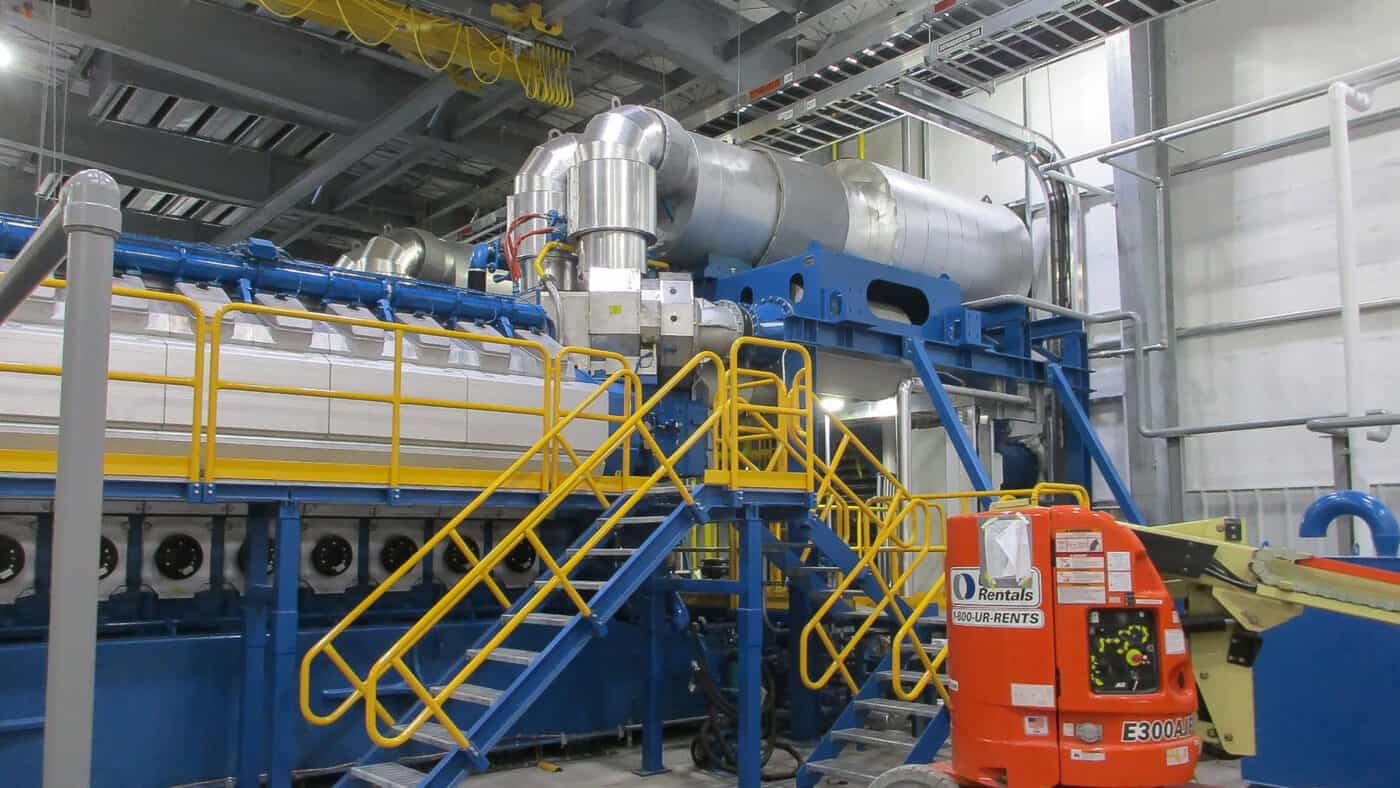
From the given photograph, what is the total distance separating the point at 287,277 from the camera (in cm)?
846

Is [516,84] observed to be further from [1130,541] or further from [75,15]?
[1130,541]

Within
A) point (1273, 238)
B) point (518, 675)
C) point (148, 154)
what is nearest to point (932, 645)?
point (518, 675)

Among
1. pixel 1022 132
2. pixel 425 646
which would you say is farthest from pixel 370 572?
pixel 1022 132

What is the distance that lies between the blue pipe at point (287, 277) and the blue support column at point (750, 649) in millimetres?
2752

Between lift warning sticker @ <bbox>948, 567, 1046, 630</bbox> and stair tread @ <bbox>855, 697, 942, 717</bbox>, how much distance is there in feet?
6.65

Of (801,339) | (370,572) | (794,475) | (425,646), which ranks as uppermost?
(801,339)

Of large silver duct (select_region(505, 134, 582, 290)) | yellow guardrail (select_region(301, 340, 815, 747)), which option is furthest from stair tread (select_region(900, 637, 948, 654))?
large silver duct (select_region(505, 134, 582, 290))

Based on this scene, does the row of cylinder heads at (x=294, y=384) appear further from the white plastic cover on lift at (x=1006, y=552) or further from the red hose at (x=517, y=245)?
the white plastic cover on lift at (x=1006, y=552)

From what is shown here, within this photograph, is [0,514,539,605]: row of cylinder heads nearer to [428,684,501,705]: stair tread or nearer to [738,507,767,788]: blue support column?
[428,684,501,705]: stair tread

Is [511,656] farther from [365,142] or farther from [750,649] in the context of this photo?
[365,142]

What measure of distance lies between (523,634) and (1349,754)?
228 inches

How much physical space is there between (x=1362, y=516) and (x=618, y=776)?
557 cm

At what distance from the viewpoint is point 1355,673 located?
22.4 ft

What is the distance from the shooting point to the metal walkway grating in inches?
→ 402
